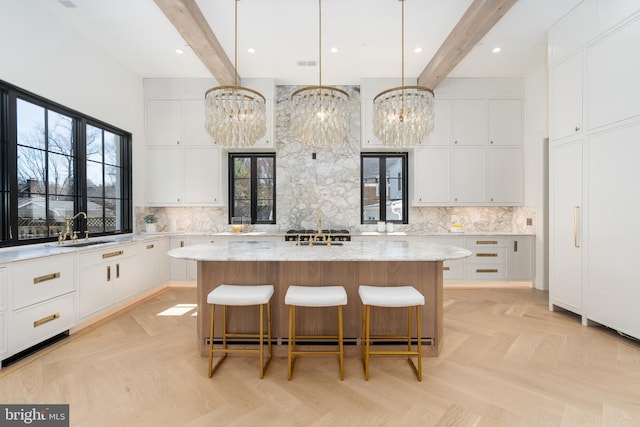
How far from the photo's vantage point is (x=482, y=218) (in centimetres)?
509

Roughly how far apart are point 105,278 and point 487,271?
5.27m

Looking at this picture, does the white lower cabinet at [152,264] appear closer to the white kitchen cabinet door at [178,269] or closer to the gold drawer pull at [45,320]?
the white kitchen cabinet door at [178,269]

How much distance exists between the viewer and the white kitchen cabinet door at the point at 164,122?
15.6ft

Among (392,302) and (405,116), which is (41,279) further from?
(405,116)

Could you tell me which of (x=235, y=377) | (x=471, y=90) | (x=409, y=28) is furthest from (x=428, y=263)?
(x=471, y=90)

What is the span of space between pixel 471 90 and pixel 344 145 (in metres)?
2.23

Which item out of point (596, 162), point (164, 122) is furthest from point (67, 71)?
point (596, 162)

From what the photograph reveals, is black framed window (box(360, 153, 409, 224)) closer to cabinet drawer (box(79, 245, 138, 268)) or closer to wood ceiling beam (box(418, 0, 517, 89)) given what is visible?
wood ceiling beam (box(418, 0, 517, 89))

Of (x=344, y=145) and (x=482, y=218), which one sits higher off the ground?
(x=344, y=145)

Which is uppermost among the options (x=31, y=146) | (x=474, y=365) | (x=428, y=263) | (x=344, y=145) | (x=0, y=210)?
(x=344, y=145)

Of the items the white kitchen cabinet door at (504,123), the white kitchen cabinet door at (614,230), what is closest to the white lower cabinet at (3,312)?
the white kitchen cabinet door at (614,230)

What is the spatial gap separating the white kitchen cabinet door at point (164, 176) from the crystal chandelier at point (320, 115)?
119 inches

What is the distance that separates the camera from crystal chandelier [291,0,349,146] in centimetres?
248

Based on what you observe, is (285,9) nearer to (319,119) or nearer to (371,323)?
(319,119)
